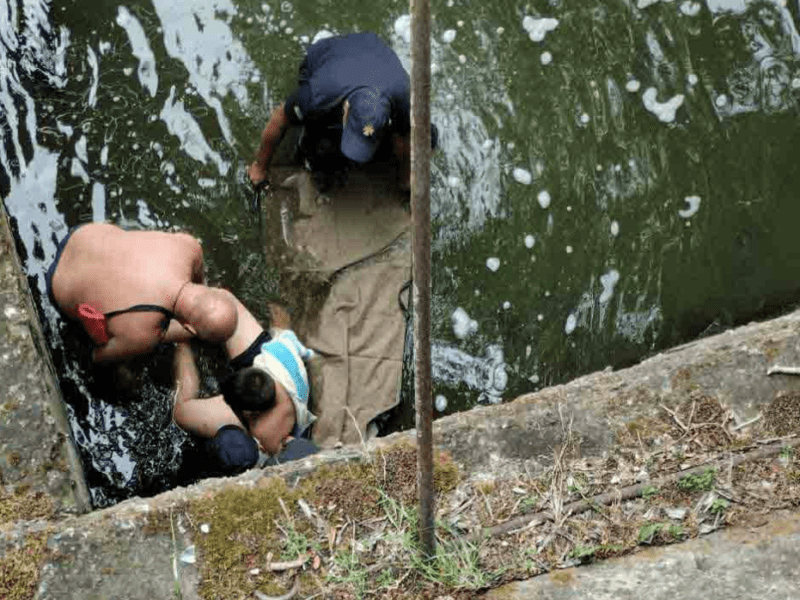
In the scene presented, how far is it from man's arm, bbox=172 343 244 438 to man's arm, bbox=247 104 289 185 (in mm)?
1046

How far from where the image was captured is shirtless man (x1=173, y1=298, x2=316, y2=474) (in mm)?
4312

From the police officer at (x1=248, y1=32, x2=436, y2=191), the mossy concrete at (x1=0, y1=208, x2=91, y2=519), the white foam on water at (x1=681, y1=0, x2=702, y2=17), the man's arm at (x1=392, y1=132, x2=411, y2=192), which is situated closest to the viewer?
the mossy concrete at (x1=0, y1=208, x2=91, y2=519)

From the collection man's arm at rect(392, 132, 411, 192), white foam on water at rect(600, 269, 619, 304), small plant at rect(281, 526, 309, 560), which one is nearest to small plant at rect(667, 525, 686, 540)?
small plant at rect(281, 526, 309, 560)

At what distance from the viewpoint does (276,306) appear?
16.6 ft

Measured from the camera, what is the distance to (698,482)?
10.9 feet

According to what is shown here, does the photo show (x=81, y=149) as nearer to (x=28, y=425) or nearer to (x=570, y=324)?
(x=28, y=425)

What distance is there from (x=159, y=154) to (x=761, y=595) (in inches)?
150

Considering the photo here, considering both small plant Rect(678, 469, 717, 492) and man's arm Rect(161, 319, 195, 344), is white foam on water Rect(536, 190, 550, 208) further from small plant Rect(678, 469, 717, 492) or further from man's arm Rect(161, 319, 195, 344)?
small plant Rect(678, 469, 717, 492)

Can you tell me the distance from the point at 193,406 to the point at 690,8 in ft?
12.5

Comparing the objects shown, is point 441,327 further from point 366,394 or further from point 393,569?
point 393,569

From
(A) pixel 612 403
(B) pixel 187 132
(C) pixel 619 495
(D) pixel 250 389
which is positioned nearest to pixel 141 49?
(B) pixel 187 132

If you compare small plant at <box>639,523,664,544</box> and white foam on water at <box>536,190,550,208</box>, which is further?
white foam on water at <box>536,190,550,208</box>

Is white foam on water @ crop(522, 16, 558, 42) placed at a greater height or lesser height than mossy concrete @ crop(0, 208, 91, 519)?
greater

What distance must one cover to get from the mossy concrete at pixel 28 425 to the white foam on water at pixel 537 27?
3389mm
